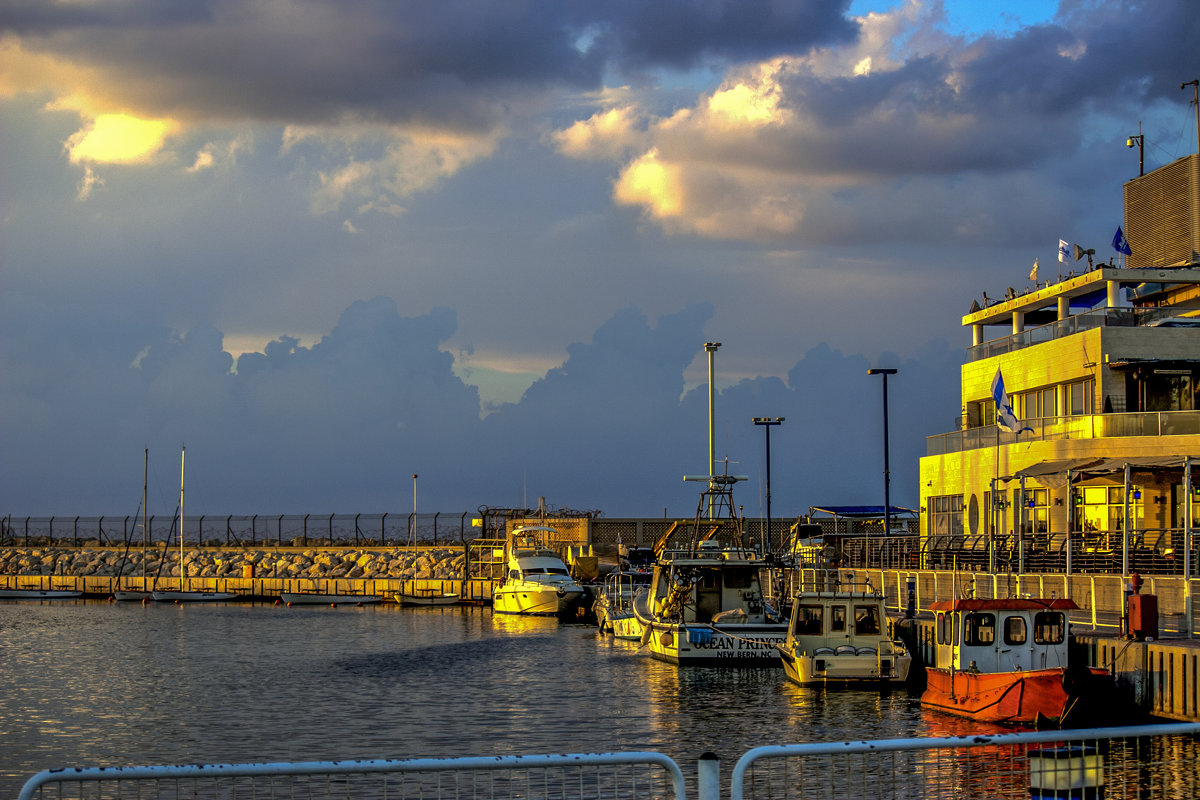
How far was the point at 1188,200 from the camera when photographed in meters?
54.5

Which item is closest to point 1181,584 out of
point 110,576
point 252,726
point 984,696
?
point 984,696

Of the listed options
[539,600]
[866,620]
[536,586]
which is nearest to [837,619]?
[866,620]

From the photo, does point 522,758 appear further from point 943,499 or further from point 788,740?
point 943,499

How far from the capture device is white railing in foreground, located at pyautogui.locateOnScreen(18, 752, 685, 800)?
8.31 metres

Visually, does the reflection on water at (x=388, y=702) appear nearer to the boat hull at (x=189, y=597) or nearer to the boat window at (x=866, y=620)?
the boat window at (x=866, y=620)

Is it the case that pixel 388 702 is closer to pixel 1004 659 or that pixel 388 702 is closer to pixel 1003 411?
pixel 1004 659

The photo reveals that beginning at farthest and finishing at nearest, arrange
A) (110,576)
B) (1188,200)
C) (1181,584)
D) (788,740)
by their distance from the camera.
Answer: (110,576), (1188,200), (1181,584), (788,740)

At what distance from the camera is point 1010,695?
87.1 feet

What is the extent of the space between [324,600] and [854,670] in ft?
191

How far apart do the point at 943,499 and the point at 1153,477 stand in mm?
12116

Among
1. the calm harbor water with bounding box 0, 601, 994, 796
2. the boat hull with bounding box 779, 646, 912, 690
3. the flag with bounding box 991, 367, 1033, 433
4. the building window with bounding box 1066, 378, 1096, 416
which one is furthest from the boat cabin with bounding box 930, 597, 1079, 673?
the building window with bounding box 1066, 378, 1096, 416

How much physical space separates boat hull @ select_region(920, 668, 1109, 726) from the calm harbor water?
1.53ft

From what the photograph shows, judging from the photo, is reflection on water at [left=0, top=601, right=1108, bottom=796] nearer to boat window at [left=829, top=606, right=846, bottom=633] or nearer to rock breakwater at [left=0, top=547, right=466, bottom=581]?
boat window at [left=829, top=606, right=846, bottom=633]

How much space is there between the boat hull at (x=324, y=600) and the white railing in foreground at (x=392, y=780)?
6428 cm
